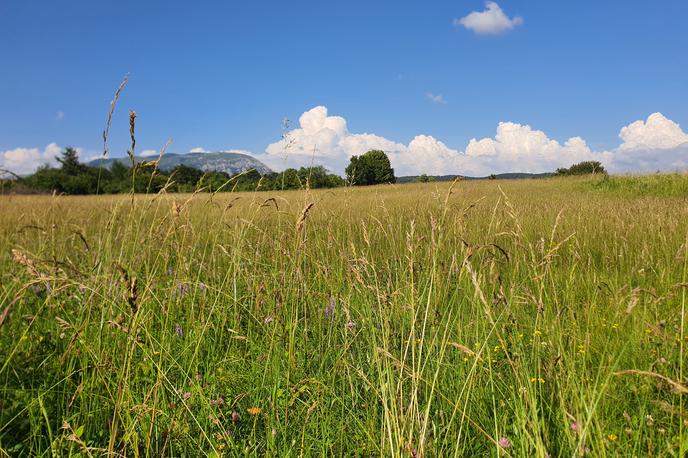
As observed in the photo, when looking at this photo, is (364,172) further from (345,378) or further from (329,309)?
(345,378)

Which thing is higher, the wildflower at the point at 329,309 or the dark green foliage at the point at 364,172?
the dark green foliage at the point at 364,172

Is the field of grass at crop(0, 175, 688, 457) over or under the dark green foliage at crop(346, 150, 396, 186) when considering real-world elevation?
under

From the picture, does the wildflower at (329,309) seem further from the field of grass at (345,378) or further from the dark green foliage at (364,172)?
the dark green foliage at (364,172)

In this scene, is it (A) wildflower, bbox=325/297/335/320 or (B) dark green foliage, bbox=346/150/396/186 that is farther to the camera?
(B) dark green foliage, bbox=346/150/396/186

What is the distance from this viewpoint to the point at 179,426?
1410 millimetres

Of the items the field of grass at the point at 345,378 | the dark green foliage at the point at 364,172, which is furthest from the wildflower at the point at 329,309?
the dark green foliage at the point at 364,172

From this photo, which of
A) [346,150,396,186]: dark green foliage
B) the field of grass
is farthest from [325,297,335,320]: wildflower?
[346,150,396,186]: dark green foliage

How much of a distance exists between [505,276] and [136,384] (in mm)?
2910

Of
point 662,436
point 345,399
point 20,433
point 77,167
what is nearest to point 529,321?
point 662,436

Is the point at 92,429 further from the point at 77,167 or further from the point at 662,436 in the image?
the point at 77,167

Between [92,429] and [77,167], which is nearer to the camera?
[92,429]

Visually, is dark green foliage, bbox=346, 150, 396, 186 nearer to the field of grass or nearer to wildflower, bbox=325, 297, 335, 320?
wildflower, bbox=325, 297, 335, 320

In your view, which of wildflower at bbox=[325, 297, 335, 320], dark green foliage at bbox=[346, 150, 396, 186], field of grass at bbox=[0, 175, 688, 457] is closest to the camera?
field of grass at bbox=[0, 175, 688, 457]

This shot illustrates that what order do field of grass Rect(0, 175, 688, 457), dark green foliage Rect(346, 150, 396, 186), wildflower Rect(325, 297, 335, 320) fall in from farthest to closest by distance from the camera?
dark green foliage Rect(346, 150, 396, 186), wildflower Rect(325, 297, 335, 320), field of grass Rect(0, 175, 688, 457)
